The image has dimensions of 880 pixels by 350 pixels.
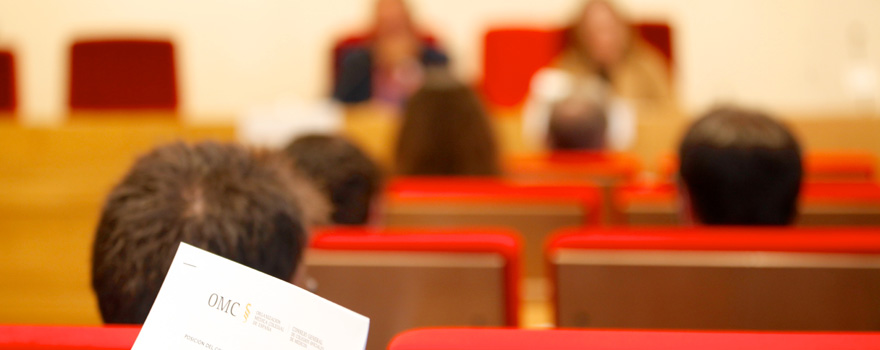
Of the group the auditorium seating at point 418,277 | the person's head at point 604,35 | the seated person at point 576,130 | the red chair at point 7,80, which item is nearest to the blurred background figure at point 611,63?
the person's head at point 604,35

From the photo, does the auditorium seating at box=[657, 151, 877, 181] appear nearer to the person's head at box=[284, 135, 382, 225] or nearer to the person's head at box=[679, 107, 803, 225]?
the person's head at box=[679, 107, 803, 225]

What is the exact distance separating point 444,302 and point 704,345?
598mm

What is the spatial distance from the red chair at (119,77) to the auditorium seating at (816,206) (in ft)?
9.09

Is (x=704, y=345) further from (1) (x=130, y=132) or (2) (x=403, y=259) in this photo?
(1) (x=130, y=132)

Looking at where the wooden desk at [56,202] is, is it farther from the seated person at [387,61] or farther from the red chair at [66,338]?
the red chair at [66,338]

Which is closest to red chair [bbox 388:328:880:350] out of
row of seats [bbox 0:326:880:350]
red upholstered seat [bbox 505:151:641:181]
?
row of seats [bbox 0:326:880:350]

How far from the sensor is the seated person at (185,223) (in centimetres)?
91

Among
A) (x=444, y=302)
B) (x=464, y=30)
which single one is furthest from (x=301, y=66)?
(x=444, y=302)

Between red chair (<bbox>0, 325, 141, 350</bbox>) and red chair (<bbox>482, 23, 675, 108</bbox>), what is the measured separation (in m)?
3.89

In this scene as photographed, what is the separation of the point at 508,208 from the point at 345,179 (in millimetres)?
311

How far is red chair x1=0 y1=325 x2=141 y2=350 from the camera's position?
0.69 metres

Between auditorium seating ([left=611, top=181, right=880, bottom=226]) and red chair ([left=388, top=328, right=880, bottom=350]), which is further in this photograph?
auditorium seating ([left=611, top=181, right=880, bottom=226])

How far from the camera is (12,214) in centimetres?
254

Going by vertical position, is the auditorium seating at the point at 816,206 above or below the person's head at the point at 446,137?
below
